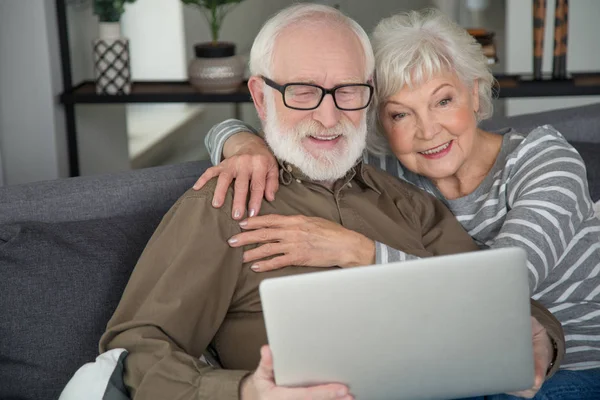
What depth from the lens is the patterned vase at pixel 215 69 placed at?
338 cm

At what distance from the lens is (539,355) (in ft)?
5.47

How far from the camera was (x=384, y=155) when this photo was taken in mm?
2205

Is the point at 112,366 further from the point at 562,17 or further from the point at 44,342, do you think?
the point at 562,17

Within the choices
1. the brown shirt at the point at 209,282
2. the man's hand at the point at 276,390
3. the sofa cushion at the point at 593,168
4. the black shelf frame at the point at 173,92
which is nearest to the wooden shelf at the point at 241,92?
the black shelf frame at the point at 173,92

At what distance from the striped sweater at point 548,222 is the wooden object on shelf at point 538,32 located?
1.34m

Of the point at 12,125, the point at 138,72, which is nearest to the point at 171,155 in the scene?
the point at 138,72

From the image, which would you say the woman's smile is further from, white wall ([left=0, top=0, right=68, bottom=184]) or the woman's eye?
white wall ([left=0, top=0, right=68, bottom=184])

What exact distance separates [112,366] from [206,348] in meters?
0.26

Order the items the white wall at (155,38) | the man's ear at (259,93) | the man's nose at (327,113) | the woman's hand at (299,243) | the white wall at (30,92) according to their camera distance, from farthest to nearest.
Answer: the white wall at (155,38), the white wall at (30,92), the man's ear at (259,93), the man's nose at (327,113), the woman's hand at (299,243)

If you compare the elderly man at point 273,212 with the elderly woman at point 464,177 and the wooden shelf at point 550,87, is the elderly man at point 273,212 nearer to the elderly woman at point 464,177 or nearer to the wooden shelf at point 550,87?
the elderly woman at point 464,177

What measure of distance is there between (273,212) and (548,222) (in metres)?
0.58

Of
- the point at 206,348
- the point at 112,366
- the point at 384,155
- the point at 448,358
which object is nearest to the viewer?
the point at 448,358

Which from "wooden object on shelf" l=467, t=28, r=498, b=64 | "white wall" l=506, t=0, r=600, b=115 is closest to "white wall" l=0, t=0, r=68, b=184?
"wooden object on shelf" l=467, t=28, r=498, b=64

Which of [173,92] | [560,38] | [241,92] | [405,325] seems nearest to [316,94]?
[405,325]
